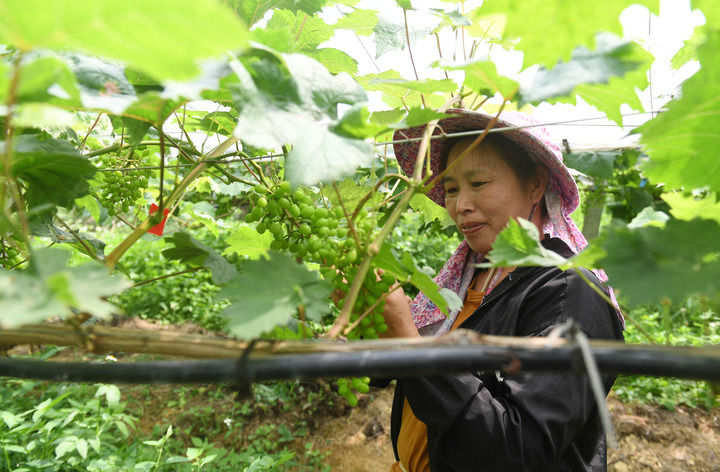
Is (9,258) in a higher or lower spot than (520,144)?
lower

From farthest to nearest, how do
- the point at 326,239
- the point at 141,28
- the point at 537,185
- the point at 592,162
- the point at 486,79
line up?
the point at 592,162, the point at 537,185, the point at 326,239, the point at 486,79, the point at 141,28

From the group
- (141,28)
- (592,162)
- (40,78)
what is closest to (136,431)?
(592,162)

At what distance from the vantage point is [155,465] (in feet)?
7.91

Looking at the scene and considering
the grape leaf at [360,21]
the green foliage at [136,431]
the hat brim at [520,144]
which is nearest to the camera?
the grape leaf at [360,21]

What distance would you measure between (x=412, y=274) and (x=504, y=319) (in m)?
0.74

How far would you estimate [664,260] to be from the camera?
1.59 feet

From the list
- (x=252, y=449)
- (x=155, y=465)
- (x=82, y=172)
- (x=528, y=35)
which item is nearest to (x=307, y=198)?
(x=82, y=172)

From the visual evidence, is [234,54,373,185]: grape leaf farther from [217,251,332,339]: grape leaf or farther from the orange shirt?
the orange shirt

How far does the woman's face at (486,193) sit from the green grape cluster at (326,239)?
686mm

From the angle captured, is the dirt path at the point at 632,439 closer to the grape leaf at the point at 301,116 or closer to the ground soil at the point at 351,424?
the ground soil at the point at 351,424

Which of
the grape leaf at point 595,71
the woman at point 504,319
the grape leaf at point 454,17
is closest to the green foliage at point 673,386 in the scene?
the woman at point 504,319

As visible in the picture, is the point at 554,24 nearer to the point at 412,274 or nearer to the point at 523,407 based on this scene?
the point at 412,274

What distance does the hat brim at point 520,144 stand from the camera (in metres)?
1.32

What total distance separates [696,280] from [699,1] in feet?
1.18
